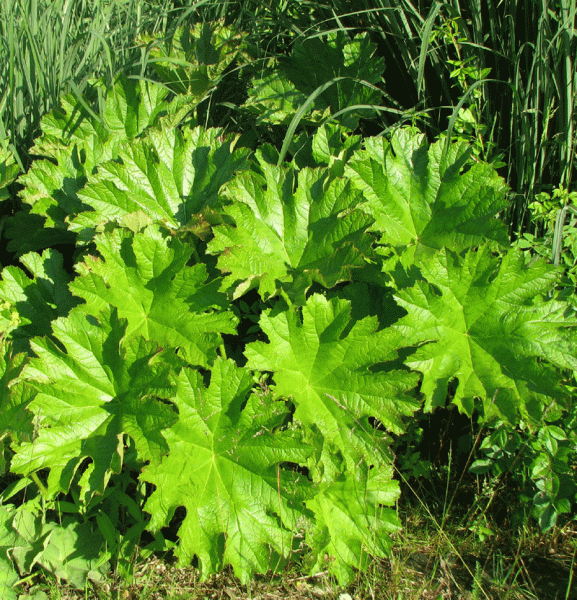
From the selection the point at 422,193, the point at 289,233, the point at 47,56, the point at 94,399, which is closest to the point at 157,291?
the point at 94,399

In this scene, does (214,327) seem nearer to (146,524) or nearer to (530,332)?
(146,524)

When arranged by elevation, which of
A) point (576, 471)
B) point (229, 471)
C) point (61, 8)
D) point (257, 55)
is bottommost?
point (576, 471)

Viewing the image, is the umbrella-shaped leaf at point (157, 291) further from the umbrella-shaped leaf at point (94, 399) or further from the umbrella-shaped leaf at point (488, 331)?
the umbrella-shaped leaf at point (488, 331)

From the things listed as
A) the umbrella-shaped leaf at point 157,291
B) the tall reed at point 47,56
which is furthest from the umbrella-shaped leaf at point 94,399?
the tall reed at point 47,56

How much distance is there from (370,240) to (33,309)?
4.40 feet

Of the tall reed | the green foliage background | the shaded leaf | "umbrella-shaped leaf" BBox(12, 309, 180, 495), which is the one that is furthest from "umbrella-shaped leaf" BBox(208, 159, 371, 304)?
the tall reed

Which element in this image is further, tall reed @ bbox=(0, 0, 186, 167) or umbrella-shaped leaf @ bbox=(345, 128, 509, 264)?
tall reed @ bbox=(0, 0, 186, 167)

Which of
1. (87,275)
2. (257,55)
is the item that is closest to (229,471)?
(87,275)

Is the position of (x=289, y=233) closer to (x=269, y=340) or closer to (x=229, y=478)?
(x=269, y=340)

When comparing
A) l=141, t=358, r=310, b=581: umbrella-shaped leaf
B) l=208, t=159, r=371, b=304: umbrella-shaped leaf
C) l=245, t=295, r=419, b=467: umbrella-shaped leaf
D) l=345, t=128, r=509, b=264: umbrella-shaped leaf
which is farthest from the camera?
l=345, t=128, r=509, b=264: umbrella-shaped leaf

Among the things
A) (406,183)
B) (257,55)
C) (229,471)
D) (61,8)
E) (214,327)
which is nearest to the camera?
(229,471)

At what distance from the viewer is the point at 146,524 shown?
5.72 feet

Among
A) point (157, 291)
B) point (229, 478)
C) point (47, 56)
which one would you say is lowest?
point (229, 478)

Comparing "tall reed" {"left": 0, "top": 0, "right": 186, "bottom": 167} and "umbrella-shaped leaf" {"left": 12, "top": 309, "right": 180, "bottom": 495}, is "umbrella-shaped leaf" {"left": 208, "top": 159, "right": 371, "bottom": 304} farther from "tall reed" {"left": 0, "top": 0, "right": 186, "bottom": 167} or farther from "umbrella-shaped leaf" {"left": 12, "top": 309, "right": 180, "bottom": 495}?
"tall reed" {"left": 0, "top": 0, "right": 186, "bottom": 167}
